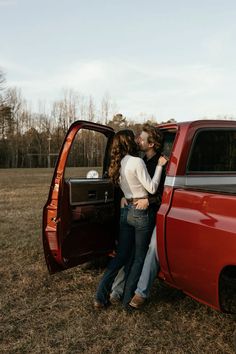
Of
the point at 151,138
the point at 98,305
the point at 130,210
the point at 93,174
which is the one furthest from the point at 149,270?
the point at 93,174

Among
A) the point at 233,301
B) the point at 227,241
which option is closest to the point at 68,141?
the point at 227,241

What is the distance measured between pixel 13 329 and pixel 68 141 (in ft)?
6.19

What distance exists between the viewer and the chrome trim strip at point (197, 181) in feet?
12.1

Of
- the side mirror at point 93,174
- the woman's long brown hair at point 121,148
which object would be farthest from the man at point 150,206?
the side mirror at point 93,174

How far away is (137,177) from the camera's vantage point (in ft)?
13.0

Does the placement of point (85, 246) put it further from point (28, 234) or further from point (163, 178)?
point (28, 234)

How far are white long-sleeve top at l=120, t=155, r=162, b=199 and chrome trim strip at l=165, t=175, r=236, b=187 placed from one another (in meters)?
0.21

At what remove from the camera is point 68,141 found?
14.3 feet

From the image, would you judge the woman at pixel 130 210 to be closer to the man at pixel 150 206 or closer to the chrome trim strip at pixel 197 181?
the man at pixel 150 206

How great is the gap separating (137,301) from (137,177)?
3.91 ft

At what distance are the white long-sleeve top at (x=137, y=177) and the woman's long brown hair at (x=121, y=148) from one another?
0.06 metres

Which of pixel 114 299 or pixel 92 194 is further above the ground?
pixel 92 194

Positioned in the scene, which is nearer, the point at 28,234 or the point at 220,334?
the point at 220,334

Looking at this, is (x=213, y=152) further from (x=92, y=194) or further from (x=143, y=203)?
(x=92, y=194)
